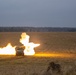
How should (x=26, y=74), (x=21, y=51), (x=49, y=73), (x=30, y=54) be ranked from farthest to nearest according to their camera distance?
(x=30, y=54) < (x=21, y=51) < (x=26, y=74) < (x=49, y=73)

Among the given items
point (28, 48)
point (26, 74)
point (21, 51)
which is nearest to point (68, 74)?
point (26, 74)

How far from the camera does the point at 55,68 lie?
21.8 m

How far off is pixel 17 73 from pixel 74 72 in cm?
364

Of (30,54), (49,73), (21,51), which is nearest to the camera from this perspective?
(49,73)

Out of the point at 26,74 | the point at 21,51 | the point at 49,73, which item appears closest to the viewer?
the point at 49,73

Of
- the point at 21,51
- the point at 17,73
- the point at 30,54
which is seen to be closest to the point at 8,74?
the point at 17,73

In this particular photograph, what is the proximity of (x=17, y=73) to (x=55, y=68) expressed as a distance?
9.15 ft

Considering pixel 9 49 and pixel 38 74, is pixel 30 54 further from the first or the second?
pixel 38 74

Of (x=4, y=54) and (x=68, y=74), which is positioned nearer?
(x=68, y=74)

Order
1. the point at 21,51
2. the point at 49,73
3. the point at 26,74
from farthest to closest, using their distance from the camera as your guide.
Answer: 1. the point at 21,51
2. the point at 26,74
3. the point at 49,73

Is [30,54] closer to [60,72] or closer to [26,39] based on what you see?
[26,39]

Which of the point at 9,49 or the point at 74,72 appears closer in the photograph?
the point at 74,72

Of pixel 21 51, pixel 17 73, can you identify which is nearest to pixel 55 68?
pixel 17 73

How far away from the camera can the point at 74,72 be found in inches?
858
